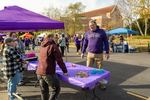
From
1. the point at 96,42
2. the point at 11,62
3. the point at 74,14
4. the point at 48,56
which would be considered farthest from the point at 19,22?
the point at 74,14

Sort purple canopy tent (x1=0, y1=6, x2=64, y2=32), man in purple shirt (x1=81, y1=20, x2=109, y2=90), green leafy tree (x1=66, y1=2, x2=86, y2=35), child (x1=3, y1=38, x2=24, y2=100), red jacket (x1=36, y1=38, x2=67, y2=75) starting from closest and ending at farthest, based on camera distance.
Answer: red jacket (x1=36, y1=38, x2=67, y2=75) < child (x1=3, y1=38, x2=24, y2=100) < man in purple shirt (x1=81, y1=20, x2=109, y2=90) < purple canopy tent (x1=0, y1=6, x2=64, y2=32) < green leafy tree (x1=66, y1=2, x2=86, y2=35)

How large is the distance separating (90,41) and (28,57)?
10.3 feet

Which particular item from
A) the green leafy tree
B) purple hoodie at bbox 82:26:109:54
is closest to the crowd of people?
purple hoodie at bbox 82:26:109:54

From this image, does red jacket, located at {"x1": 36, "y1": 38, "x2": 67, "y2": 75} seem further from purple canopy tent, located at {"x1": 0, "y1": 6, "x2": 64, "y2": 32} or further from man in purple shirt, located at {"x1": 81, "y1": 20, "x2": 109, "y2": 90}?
purple canopy tent, located at {"x1": 0, "y1": 6, "x2": 64, "y2": 32}

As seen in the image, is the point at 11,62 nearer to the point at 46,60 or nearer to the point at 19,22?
the point at 46,60

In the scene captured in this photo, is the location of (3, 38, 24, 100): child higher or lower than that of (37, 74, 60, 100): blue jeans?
higher

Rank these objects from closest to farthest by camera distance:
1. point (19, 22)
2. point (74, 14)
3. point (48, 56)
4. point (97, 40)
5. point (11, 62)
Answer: point (48, 56) → point (11, 62) → point (97, 40) → point (19, 22) → point (74, 14)

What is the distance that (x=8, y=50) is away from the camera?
8.55 feet

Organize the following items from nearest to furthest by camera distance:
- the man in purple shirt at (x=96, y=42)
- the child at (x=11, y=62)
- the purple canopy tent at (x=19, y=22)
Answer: the child at (x=11, y=62) < the man in purple shirt at (x=96, y=42) < the purple canopy tent at (x=19, y=22)

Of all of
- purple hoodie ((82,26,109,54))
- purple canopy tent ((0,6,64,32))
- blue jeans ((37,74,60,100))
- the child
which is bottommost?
blue jeans ((37,74,60,100))

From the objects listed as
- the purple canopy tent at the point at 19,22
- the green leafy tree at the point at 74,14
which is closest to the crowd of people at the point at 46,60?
the purple canopy tent at the point at 19,22

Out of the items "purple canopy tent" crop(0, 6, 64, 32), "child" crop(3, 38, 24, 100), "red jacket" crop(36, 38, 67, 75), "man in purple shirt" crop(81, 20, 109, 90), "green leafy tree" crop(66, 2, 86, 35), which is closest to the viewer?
"red jacket" crop(36, 38, 67, 75)

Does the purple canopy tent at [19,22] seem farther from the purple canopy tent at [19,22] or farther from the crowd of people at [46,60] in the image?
the crowd of people at [46,60]

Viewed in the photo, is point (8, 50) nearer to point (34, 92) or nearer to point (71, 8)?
point (34, 92)
